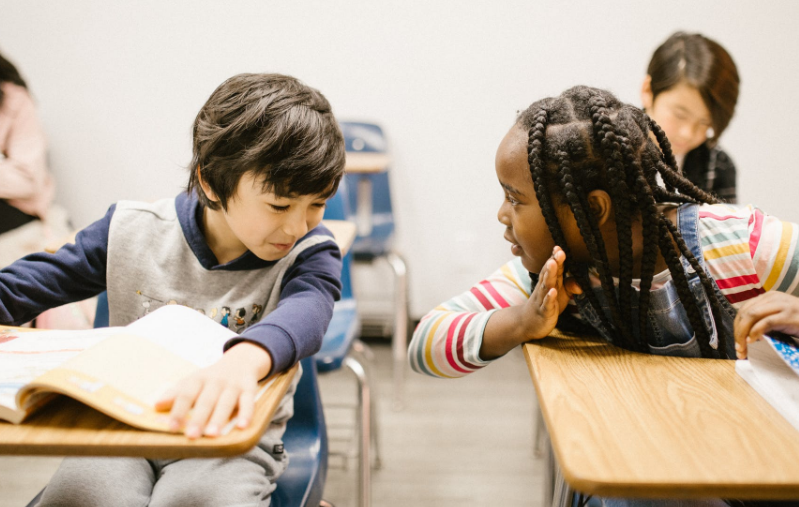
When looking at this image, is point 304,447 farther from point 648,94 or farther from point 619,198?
point 648,94

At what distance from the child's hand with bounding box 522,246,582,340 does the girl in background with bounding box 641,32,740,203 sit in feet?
3.70

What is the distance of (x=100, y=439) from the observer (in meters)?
0.54

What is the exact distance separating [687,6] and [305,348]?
242cm

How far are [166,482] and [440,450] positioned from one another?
1213 millimetres

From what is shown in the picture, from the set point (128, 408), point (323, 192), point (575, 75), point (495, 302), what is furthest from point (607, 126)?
point (575, 75)

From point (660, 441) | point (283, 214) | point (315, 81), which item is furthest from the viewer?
point (315, 81)

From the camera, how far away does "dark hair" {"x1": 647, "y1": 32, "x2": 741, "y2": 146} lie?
1649mm

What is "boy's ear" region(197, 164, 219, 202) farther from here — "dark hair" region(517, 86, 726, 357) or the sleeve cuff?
"dark hair" region(517, 86, 726, 357)

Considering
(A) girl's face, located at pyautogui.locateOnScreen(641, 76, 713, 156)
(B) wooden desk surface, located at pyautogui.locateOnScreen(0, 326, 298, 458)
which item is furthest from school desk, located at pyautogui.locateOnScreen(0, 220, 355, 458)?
(A) girl's face, located at pyautogui.locateOnScreen(641, 76, 713, 156)

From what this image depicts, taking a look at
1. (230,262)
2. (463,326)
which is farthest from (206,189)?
(463,326)

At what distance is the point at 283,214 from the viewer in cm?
92

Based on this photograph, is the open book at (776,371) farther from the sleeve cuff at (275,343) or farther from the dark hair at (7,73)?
the dark hair at (7,73)

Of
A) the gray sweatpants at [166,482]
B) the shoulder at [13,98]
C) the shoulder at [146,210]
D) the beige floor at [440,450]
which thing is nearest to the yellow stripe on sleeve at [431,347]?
the gray sweatpants at [166,482]

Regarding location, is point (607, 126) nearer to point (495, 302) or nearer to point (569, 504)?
point (495, 302)
